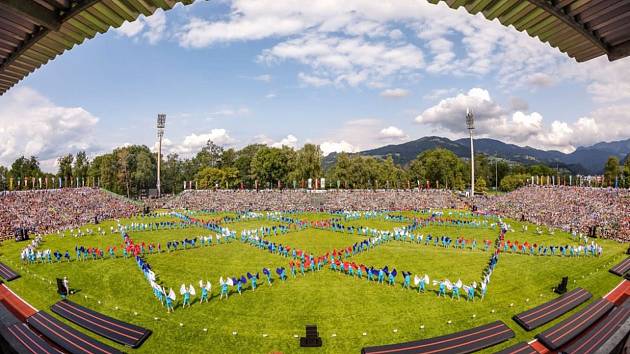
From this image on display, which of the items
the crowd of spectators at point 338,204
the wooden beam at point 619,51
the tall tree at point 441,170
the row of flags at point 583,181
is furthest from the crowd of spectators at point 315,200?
the wooden beam at point 619,51

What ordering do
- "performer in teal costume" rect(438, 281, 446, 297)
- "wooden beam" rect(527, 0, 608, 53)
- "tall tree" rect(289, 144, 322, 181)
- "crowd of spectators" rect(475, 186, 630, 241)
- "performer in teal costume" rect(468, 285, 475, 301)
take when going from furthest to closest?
1. "tall tree" rect(289, 144, 322, 181)
2. "crowd of spectators" rect(475, 186, 630, 241)
3. "performer in teal costume" rect(438, 281, 446, 297)
4. "performer in teal costume" rect(468, 285, 475, 301)
5. "wooden beam" rect(527, 0, 608, 53)

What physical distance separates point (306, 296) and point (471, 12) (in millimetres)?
18428

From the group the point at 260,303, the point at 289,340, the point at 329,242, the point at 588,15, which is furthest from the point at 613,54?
the point at 329,242

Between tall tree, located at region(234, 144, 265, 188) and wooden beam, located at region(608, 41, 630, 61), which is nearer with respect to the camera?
wooden beam, located at region(608, 41, 630, 61)

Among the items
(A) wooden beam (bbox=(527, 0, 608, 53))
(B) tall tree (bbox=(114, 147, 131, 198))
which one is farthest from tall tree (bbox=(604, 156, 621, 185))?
(B) tall tree (bbox=(114, 147, 131, 198))

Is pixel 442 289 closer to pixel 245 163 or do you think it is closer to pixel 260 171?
pixel 260 171

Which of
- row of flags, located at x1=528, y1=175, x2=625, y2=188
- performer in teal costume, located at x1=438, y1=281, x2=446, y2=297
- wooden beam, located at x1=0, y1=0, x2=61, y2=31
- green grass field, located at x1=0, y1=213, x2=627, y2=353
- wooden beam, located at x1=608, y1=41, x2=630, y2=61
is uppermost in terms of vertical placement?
wooden beam, located at x1=0, y1=0, x2=61, y2=31

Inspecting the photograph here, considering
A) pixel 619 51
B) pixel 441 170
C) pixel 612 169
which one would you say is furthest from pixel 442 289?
pixel 612 169

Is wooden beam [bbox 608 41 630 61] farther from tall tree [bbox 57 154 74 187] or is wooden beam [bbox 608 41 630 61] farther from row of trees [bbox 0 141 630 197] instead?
tall tree [bbox 57 154 74 187]

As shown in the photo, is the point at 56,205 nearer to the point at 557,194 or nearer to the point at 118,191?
the point at 118,191

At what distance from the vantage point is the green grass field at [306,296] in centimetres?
1563

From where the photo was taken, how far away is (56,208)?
52938 mm

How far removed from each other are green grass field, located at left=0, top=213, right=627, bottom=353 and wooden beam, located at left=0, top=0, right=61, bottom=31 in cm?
1345

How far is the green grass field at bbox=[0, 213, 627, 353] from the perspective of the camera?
1563 cm
